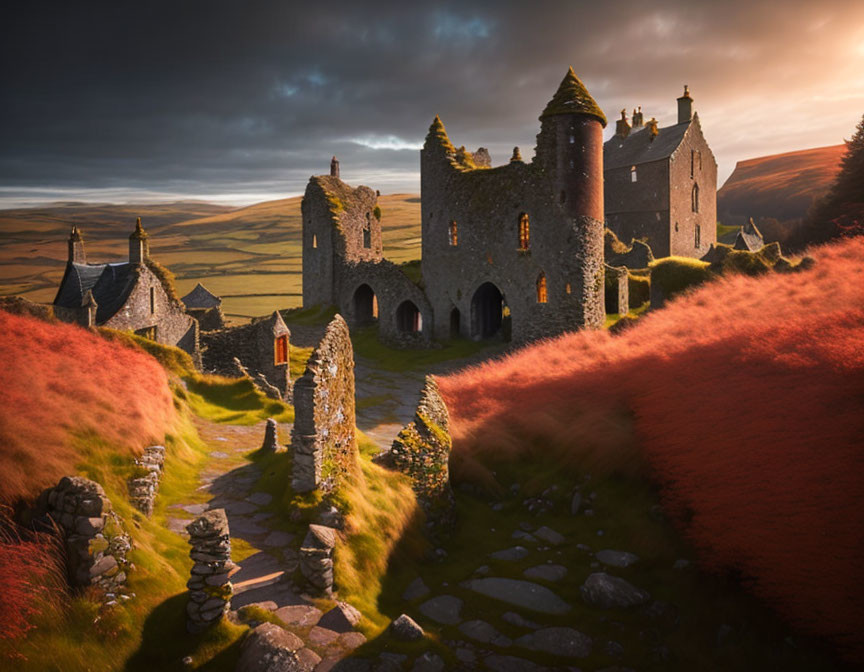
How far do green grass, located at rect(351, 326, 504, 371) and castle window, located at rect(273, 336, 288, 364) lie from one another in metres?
8.81

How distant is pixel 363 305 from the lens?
4272cm

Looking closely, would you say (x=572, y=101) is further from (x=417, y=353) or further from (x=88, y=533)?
(x=88, y=533)

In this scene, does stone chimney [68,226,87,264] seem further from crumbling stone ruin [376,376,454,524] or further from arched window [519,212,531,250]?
arched window [519,212,531,250]

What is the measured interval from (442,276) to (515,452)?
23.1 m

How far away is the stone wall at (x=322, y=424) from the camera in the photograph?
378 inches

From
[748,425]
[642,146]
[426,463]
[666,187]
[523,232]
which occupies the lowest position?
[426,463]

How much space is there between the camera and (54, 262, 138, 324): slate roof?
2078 cm

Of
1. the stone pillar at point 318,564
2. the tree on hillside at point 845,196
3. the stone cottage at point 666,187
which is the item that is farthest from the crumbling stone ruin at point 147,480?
the stone cottage at point 666,187

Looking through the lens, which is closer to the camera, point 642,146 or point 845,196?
point 845,196

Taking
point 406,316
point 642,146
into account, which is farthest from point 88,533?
point 642,146

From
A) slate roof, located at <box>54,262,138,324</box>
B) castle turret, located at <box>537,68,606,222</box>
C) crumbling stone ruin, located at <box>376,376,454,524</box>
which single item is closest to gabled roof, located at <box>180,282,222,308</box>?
slate roof, located at <box>54,262,138,324</box>

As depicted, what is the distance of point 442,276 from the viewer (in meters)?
37.2

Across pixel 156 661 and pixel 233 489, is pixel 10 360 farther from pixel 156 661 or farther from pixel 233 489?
pixel 156 661

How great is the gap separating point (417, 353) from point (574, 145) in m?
13.6
